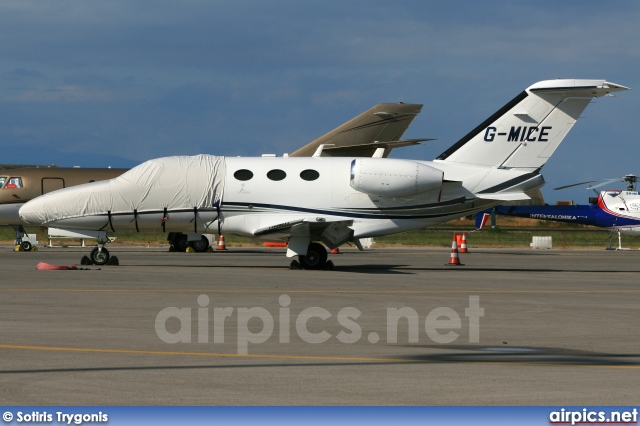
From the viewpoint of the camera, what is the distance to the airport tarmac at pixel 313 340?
7.89 m

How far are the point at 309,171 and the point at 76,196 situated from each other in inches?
246

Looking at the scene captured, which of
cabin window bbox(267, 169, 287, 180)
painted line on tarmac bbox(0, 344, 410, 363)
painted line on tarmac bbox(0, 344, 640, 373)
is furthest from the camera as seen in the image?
cabin window bbox(267, 169, 287, 180)

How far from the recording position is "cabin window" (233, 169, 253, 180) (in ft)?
80.0

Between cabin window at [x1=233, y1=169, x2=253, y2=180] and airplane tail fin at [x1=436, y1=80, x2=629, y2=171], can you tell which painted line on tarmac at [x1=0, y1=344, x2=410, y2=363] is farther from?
airplane tail fin at [x1=436, y1=80, x2=629, y2=171]

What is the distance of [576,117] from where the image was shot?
80.7 ft

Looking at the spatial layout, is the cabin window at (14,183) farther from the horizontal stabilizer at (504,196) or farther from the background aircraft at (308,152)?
the horizontal stabilizer at (504,196)

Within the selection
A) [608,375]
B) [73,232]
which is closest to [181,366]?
[608,375]

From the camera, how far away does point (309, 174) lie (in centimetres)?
2445

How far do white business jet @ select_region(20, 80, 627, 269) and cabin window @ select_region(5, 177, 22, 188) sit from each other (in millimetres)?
12618

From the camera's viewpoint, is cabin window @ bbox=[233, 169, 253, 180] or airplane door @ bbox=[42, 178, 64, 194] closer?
cabin window @ bbox=[233, 169, 253, 180]

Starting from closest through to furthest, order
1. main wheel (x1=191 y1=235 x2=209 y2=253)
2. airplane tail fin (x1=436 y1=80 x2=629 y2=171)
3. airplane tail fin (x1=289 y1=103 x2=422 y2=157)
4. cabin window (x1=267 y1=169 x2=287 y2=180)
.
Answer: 1. cabin window (x1=267 y1=169 x2=287 y2=180)
2. airplane tail fin (x1=436 y1=80 x2=629 y2=171)
3. airplane tail fin (x1=289 y1=103 x2=422 y2=157)
4. main wheel (x1=191 y1=235 x2=209 y2=253)

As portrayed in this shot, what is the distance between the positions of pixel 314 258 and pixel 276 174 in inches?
96.4

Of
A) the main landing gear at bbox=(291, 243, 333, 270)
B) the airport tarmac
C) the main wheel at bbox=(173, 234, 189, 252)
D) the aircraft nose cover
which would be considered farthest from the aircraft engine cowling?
the main wheel at bbox=(173, 234, 189, 252)

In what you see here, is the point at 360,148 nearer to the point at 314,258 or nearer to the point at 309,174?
the point at 309,174
